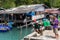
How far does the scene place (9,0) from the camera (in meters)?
59.4

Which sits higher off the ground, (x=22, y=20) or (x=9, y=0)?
(x=9, y=0)

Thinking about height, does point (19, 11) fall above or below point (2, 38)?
above

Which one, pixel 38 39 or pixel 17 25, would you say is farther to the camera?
pixel 17 25

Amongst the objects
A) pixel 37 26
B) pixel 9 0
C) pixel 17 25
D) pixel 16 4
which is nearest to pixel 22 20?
pixel 17 25

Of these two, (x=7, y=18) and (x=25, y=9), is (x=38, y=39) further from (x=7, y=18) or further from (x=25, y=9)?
(x=7, y=18)

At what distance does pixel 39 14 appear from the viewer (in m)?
54.5

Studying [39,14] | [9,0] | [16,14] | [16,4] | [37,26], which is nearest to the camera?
[37,26]

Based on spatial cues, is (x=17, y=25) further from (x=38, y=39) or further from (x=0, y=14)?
(x=38, y=39)

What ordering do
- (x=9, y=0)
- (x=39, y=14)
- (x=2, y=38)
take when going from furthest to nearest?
1. (x=9, y=0)
2. (x=39, y=14)
3. (x=2, y=38)

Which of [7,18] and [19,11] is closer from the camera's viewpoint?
[19,11]

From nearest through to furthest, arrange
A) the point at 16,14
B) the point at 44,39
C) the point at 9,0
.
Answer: the point at 44,39
the point at 16,14
the point at 9,0

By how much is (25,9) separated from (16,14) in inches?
130

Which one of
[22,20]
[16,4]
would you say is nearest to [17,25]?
[22,20]

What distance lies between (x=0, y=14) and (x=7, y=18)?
1758 mm
